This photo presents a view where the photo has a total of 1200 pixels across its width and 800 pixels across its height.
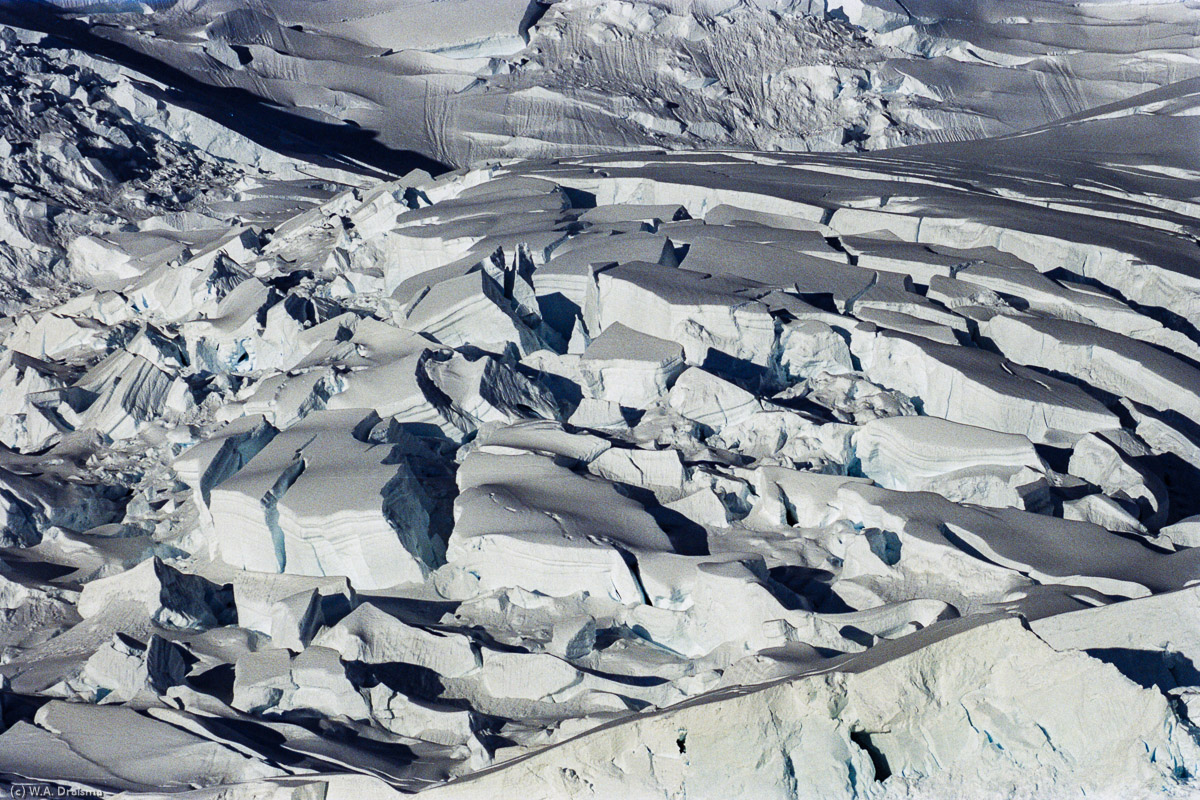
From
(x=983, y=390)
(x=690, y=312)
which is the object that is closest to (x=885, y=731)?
(x=983, y=390)

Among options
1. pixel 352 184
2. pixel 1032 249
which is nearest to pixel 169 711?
pixel 1032 249

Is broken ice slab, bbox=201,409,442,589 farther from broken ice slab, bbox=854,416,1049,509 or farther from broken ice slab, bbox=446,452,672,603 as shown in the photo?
broken ice slab, bbox=854,416,1049,509

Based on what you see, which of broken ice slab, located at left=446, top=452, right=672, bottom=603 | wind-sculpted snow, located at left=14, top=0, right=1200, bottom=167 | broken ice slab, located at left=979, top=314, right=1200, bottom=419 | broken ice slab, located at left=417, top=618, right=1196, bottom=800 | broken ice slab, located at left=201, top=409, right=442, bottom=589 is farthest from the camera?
wind-sculpted snow, located at left=14, top=0, right=1200, bottom=167

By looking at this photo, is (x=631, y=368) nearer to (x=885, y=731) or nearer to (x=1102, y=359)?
(x=1102, y=359)

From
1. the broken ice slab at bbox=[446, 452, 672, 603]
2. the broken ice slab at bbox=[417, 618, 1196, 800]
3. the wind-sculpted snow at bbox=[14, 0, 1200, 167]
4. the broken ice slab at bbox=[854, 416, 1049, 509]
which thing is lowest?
the wind-sculpted snow at bbox=[14, 0, 1200, 167]

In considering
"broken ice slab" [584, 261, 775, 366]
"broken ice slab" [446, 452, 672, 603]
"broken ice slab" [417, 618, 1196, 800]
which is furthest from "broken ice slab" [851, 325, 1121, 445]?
"broken ice slab" [417, 618, 1196, 800]

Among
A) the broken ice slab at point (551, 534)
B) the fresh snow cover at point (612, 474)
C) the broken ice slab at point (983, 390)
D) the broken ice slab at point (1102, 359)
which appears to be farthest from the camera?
the broken ice slab at point (1102, 359)

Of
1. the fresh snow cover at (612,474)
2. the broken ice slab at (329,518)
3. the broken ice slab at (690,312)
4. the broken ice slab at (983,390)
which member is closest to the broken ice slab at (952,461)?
the fresh snow cover at (612,474)

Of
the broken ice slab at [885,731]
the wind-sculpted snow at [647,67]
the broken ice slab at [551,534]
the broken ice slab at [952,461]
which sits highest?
the broken ice slab at [885,731]

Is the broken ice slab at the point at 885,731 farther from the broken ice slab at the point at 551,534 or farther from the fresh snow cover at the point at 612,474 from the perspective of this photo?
the broken ice slab at the point at 551,534
